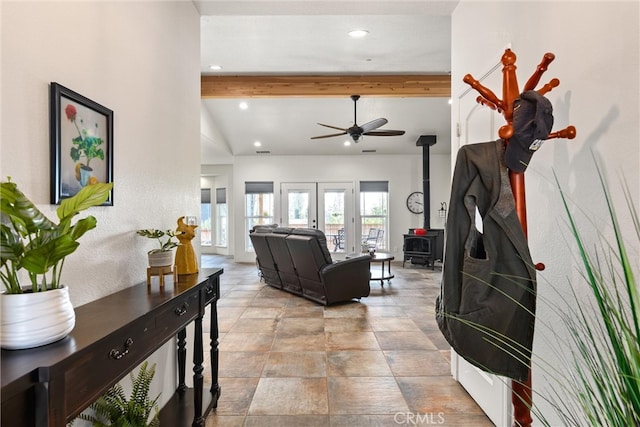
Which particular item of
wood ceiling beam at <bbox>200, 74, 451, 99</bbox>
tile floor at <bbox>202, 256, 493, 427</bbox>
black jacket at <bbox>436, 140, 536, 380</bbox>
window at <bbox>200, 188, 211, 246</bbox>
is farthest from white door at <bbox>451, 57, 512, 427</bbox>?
→ window at <bbox>200, 188, 211, 246</bbox>

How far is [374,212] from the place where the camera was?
8.97m

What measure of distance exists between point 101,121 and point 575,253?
2081mm

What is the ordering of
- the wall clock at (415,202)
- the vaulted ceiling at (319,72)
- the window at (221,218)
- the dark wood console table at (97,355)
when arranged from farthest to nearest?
the window at (221,218) → the wall clock at (415,202) → the vaulted ceiling at (319,72) → the dark wood console table at (97,355)

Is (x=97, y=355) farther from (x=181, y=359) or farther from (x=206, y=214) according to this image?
(x=206, y=214)

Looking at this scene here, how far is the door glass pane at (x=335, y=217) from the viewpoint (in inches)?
352

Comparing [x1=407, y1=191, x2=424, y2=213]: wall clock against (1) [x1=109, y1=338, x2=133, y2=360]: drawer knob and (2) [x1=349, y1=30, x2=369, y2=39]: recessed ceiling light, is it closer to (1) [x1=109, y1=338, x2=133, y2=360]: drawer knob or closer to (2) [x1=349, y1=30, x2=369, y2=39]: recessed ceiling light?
(2) [x1=349, y1=30, x2=369, y2=39]: recessed ceiling light

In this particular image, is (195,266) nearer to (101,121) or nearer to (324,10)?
(101,121)

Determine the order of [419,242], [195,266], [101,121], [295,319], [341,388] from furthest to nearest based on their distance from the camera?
[419,242], [295,319], [341,388], [195,266], [101,121]

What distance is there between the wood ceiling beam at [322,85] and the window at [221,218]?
4.64m

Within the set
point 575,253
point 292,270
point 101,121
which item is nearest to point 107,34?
point 101,121

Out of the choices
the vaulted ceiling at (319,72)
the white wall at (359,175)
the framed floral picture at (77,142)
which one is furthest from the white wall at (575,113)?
the white wall at (359,175)

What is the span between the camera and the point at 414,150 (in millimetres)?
8648

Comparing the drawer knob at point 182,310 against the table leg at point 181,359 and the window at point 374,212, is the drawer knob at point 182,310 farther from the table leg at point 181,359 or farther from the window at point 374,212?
the window at point 374,212

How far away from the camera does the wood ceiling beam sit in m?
5.42
